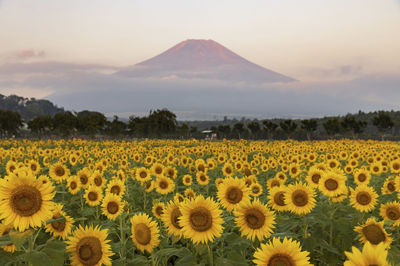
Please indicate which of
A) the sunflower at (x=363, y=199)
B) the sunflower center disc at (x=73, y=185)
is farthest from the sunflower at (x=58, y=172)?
the sunflower at (x=363, y=199)

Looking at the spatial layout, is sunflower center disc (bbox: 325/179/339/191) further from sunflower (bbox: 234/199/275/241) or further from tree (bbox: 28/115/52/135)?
tree (bbox: 28/115/52/135)

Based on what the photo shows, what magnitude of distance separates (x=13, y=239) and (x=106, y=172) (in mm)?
8573

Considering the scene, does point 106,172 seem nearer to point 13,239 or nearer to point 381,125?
point 13,239

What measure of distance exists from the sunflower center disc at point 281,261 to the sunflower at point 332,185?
11.7ft

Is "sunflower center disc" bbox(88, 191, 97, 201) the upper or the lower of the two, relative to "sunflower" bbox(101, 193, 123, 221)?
lower

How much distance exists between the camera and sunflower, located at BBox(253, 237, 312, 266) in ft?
8.85

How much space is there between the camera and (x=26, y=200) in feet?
10.1

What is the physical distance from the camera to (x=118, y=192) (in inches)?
253

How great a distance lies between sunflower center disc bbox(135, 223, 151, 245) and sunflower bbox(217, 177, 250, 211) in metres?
1.30

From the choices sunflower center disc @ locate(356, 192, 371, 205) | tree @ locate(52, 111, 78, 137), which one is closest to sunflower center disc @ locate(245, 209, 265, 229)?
sunflower center disc @ locate(356, 192, 371, 205)

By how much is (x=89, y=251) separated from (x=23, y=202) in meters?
0.83

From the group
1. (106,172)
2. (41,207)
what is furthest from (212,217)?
(106,172)

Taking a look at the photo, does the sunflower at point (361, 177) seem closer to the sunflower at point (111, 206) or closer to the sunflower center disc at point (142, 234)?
the sunflower at point (111, 206)

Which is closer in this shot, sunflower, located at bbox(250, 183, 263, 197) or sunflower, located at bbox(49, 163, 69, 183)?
sunflower, located at bbox(250, 183, 263, 197)
